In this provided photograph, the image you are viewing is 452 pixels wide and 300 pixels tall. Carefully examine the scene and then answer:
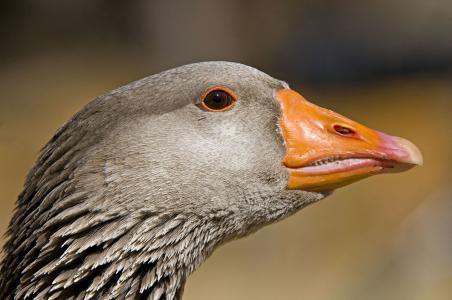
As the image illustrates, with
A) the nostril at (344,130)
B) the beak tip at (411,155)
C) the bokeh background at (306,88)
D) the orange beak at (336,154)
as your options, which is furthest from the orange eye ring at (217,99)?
the bokeh background at (306,88)

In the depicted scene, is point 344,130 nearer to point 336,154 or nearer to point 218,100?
point 336,154

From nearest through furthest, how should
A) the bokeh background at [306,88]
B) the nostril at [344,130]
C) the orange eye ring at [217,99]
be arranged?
the orange eye ring at [217,99] → the nostril at [344,130] → the bokeh background at [306,88]

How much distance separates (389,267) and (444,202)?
863 mm

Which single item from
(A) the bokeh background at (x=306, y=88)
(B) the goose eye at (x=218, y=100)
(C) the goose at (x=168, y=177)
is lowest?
(C) the goose at (x=168, y=177)

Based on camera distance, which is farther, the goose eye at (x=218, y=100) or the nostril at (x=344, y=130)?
the nostril at (x=344, y=130)

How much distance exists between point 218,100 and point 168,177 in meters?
0.49

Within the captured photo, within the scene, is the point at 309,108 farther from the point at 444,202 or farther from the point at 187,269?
the point at 444,202

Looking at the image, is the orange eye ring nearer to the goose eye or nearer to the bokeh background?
the goose eye

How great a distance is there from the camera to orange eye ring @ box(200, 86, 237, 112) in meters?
4.46

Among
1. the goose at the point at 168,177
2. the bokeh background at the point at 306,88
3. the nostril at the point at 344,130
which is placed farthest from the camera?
the bokeh background at the point at 306,88

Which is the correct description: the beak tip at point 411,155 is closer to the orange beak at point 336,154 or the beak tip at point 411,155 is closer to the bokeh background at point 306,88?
the orange beak at point 336,154

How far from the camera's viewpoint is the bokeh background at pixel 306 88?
9109 millimetres

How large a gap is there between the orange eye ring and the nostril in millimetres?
575

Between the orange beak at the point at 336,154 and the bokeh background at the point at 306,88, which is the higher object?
the bokeh background at the point at 306,88
